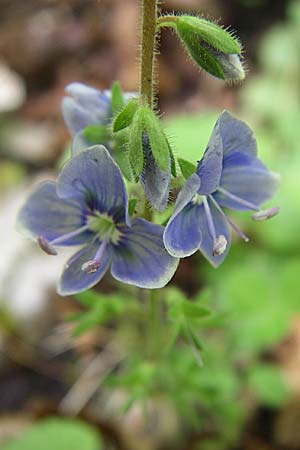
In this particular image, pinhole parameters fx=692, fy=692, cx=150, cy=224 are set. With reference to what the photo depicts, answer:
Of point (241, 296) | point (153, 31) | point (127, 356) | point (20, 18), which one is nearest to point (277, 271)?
point (241, 296)

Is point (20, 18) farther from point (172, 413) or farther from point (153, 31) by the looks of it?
point (153, 31)

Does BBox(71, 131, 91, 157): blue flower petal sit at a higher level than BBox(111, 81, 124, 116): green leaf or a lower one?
lower

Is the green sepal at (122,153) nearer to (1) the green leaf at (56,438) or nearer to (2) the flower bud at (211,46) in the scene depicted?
(2) the flower bud at (211,46)

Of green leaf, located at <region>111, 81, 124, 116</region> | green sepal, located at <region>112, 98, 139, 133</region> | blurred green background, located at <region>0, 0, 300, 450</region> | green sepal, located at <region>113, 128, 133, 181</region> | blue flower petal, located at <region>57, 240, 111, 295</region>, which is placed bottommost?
blurred green background, located at <region>0, 0, 300, 450</region>

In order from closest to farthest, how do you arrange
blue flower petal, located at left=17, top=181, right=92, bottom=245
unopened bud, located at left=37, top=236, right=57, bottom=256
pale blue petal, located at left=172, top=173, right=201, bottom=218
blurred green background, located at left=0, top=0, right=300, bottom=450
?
1. pale blue petal, located at left=172, top=173, right=201, bottom=218
2. unopened bud, located at left=37, top=236, right=57, bottom=256
3. blue flower petal, located at left=17, top=181, right=92, bottom=245
4. blurred green background, located at left=0, top=0, right=300, bottom=450

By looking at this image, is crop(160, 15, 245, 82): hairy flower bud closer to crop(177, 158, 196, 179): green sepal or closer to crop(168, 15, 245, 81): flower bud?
crop(168, 15, 245, 81): flower bud

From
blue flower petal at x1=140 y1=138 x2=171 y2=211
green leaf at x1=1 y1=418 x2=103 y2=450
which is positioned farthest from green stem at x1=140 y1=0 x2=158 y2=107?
green leaf at x1=1 y1=418 x2=103 y2=450
